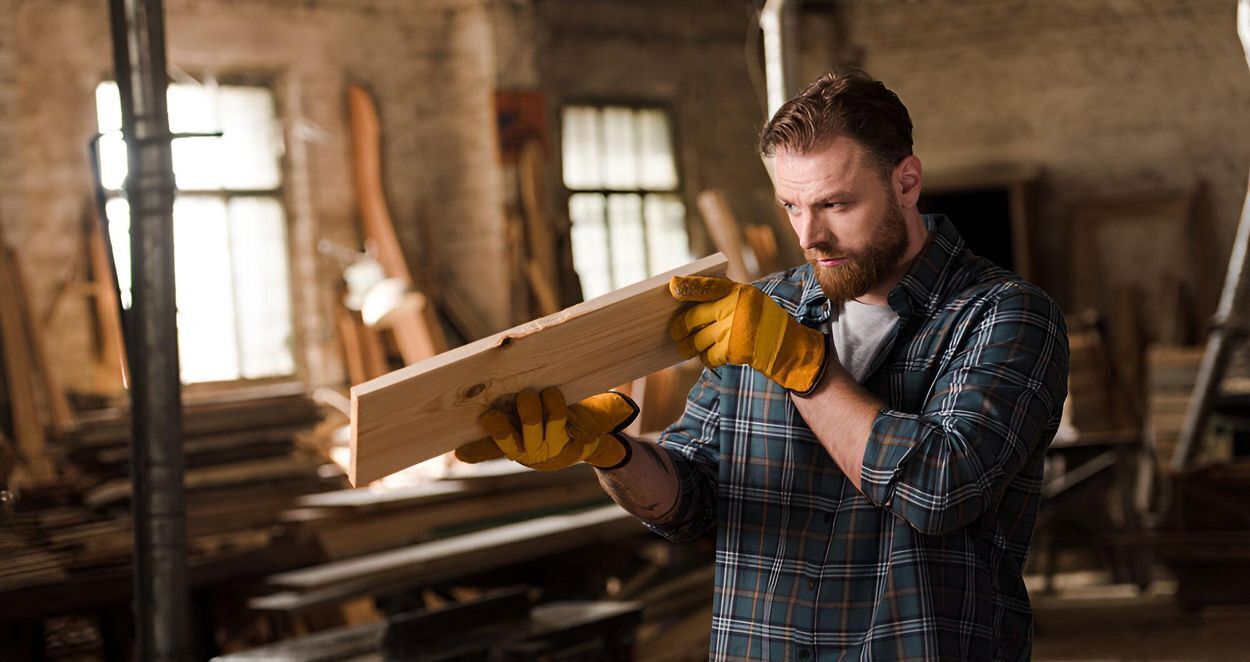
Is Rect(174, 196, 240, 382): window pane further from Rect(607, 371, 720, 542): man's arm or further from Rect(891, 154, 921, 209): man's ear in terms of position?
Rect(891, 154, 921, 209): man's ear

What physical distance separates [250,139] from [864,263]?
646cm

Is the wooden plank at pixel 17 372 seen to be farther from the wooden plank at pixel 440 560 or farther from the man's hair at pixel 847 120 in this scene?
the man's hair at pixel 847 120

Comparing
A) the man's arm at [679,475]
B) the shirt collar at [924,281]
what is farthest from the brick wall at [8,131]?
the shirt collar at [924,281]

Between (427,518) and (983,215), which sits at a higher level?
(983,215)

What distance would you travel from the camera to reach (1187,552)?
5.99m

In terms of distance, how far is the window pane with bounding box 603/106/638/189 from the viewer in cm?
934

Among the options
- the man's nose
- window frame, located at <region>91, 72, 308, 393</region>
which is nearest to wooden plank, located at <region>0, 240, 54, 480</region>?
window frame, located at <region>91, 72, 308, 393</region>

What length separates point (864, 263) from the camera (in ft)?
6.23

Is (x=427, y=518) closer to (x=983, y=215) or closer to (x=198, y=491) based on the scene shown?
A: (x=198, y=491)

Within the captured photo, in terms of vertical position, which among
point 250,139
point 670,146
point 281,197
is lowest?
point 281,197

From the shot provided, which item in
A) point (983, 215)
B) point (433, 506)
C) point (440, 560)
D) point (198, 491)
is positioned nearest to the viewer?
point (440, 560)

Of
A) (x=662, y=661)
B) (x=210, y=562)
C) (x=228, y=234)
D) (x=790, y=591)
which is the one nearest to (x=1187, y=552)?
(x=662, y=661)

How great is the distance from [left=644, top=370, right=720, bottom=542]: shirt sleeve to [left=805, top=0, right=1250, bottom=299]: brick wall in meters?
8.79

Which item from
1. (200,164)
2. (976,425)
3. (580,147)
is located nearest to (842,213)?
(976,425)
